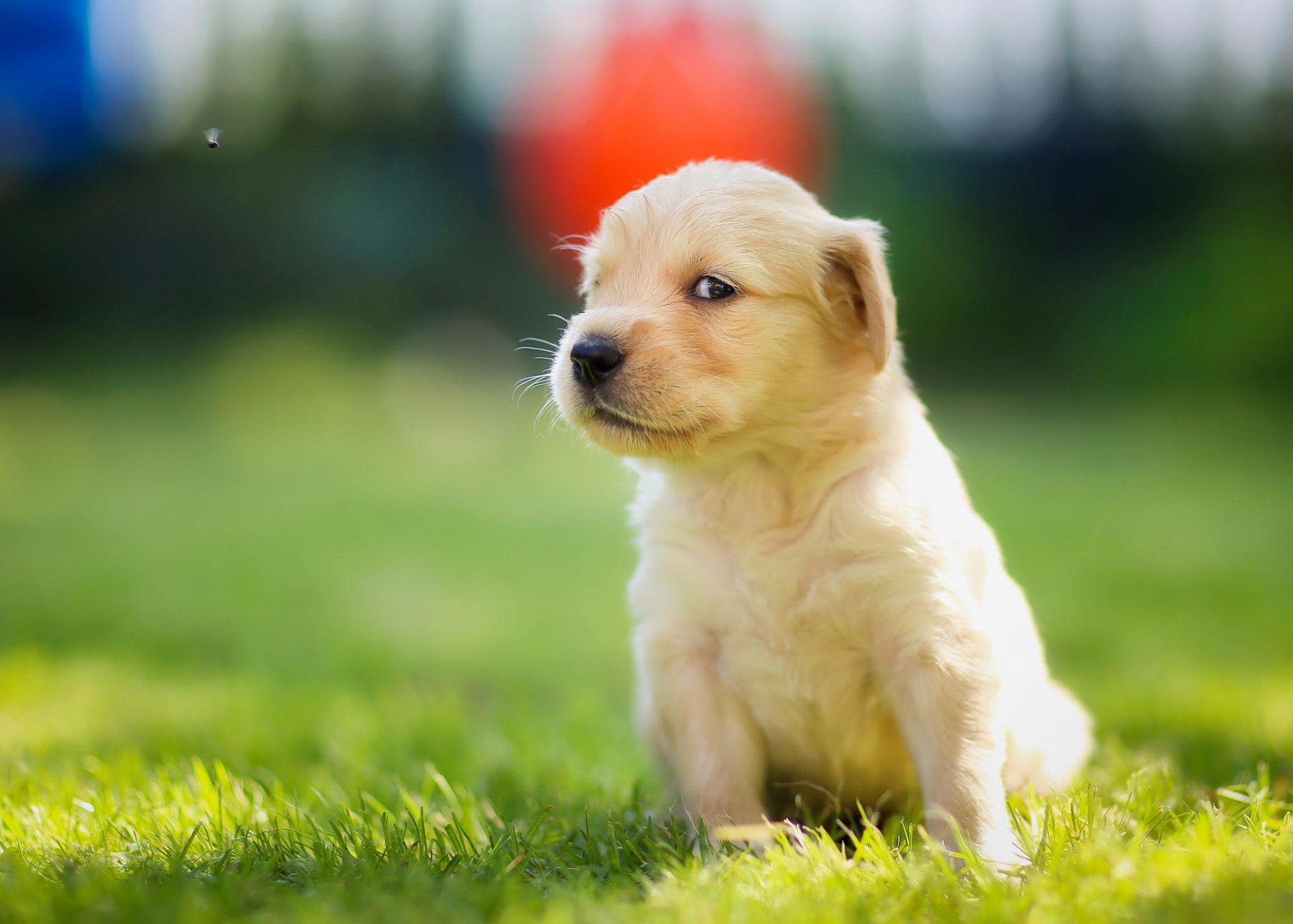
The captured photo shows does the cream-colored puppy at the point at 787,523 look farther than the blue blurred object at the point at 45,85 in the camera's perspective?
No

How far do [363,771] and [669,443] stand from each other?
1556mm

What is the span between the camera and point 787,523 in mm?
Result: 2797

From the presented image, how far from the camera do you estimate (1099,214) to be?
17.4 metres

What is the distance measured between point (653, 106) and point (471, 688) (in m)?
11.7

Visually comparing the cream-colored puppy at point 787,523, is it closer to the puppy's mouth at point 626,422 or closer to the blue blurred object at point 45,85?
the puppy's mouth at point 626,422

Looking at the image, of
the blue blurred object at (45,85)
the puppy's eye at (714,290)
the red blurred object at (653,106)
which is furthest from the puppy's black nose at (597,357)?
the red blurred object at (653,106)

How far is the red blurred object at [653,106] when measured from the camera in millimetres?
A: 14938

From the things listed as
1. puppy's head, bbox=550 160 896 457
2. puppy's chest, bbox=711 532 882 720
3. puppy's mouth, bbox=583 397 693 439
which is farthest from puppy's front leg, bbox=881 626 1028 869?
puppy's mouth, bbox=583 397 693 439

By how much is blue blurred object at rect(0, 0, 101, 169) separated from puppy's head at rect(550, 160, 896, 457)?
6562 millimetres

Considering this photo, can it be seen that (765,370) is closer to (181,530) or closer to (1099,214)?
(181,530)

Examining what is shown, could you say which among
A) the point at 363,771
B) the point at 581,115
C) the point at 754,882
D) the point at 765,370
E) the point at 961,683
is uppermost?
the point at 581,115

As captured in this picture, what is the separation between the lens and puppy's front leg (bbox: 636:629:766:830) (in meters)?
2.79

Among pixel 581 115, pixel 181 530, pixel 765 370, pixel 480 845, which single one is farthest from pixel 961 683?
pixel 581 115

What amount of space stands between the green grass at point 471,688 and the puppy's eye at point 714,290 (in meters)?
0.68
